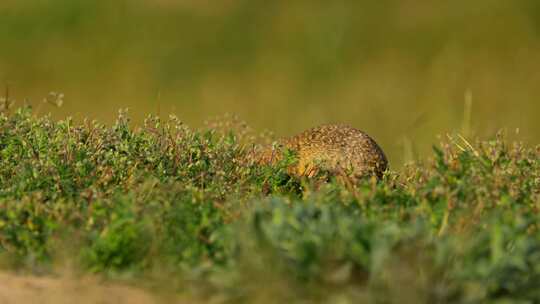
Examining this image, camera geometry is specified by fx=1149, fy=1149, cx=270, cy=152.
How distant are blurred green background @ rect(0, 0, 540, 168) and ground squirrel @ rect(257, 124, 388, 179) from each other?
3.69 metres

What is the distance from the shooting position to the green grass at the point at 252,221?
3.64m

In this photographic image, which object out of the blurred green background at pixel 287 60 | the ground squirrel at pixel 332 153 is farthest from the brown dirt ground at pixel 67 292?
the blurred green background at pixel 287 60

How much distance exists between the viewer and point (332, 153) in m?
5.87

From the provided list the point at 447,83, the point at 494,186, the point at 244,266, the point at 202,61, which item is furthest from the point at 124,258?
the point at 202,61

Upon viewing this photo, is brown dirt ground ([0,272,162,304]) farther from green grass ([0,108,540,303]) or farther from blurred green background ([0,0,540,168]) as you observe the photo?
blurred green background ([0,0,540,168])

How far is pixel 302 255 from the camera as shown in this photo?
3.65m

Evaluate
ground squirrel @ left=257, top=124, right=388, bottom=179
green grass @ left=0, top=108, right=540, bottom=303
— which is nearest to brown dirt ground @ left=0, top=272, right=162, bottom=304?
green grass @ left=0, top=108, right=540, bottom=303

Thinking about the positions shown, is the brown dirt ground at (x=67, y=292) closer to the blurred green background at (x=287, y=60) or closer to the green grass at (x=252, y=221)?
the green grass at (x=252, y=221)

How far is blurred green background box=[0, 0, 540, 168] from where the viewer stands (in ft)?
34.6

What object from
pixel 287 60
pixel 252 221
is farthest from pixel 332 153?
pixel 287 60

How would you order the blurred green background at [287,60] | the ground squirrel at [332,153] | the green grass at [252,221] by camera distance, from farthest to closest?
the blurred green background at [287,60] → the ground squirrel at [332,153] → the green grass at [252,221]

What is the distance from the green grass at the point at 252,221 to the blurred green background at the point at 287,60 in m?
4.67

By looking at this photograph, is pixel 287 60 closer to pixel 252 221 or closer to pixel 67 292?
pixel 252 221

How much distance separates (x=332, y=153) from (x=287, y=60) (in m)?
6.03
